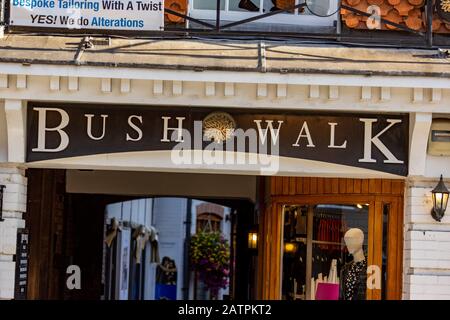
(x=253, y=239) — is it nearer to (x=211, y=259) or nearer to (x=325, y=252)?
(x=325, y=252)

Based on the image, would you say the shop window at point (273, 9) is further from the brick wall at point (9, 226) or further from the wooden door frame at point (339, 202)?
the brick wall at point (9, 226)

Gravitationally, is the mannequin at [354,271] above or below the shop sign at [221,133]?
below

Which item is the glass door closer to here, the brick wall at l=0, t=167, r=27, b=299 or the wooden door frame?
the wooden door frame

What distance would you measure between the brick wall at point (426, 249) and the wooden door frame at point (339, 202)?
77 centimetres

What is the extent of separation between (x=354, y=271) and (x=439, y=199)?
194cm

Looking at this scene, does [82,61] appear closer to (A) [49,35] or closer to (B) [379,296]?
(A) [49,35]

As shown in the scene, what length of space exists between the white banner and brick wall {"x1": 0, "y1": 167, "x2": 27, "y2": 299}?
149 centimetres

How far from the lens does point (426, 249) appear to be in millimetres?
9430

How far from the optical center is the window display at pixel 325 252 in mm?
10945

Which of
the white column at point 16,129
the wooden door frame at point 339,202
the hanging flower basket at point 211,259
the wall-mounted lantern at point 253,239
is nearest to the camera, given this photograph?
the white column at point 16,129

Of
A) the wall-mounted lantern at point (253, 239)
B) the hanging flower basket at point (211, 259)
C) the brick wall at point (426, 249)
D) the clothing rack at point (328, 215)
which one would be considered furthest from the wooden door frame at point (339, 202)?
the hanging flower basket at point (211, 259)

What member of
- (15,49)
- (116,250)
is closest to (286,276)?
(15,49)

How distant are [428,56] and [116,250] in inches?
484

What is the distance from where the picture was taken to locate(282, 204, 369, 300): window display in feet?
35.9
